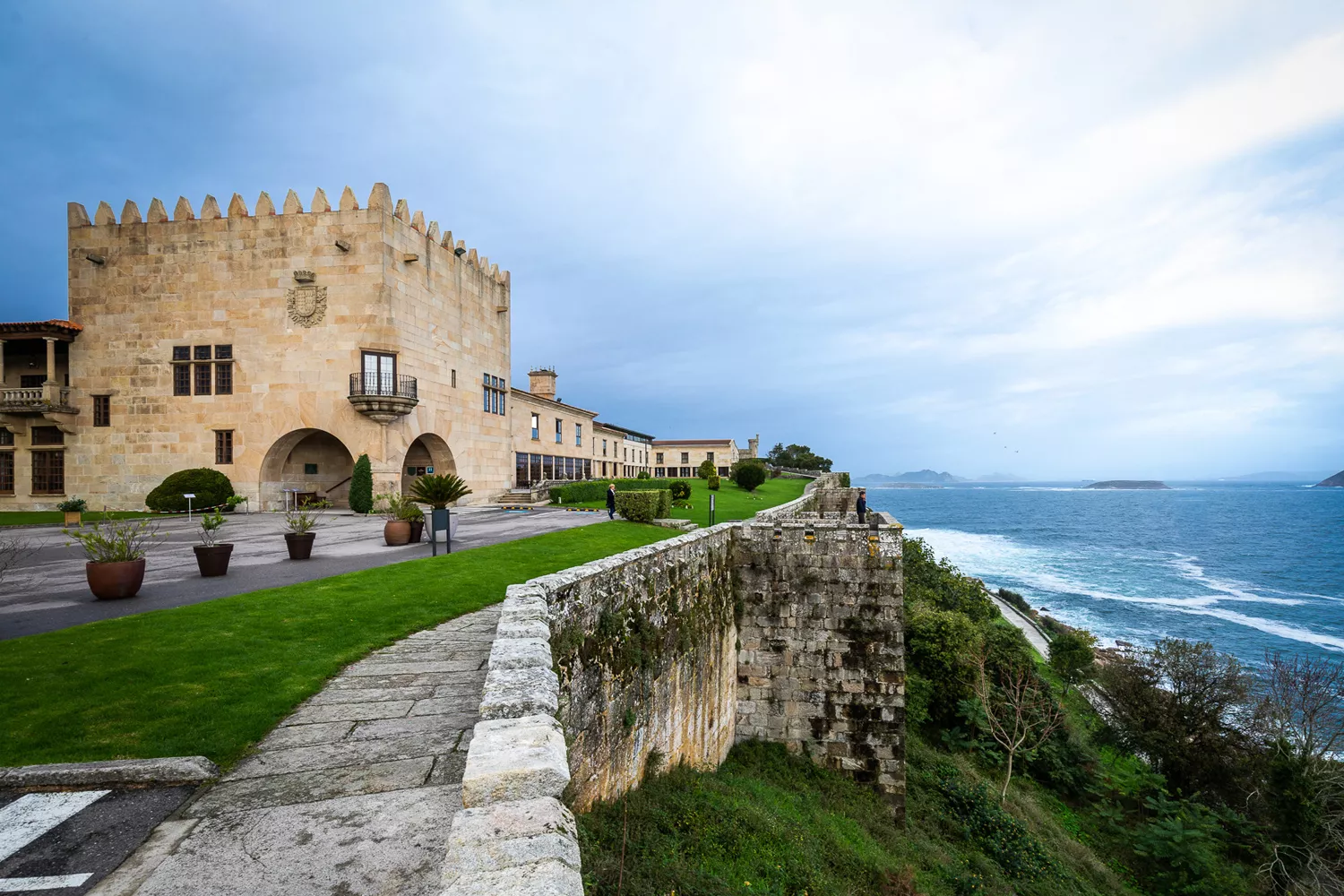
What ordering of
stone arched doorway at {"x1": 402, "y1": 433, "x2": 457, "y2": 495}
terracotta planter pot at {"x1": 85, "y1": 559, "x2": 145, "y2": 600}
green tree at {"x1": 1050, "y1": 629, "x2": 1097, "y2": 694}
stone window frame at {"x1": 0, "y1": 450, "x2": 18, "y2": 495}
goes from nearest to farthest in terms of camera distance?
terracotta planter pot at {"x1": 85, "y1": 559, "x2": 145, "y2": 600} < green tree at {"x1": 1050, "y1": 629, "x2": 1097, "y2": 694} < stone window frame at {"x1": 0, "y1": 450, "x2": 18, "y2": 495} < stone arched doorway at {"x1": 402, "y1": 433, "x2": 457, "y2": 495}

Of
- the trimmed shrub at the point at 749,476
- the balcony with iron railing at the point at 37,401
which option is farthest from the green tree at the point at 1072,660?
the balcony with iron railing at the point at 37,401

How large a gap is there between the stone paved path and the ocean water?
1382 inches

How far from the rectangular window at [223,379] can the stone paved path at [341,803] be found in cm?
2748

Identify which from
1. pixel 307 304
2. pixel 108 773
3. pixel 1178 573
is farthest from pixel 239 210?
pixel 1178 573

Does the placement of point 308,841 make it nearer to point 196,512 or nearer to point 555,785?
point 555,785

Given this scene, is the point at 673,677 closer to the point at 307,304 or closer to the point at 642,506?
the point at 642,506

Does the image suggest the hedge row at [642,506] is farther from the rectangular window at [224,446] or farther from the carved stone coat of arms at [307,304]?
the rectangular window at [224,446]

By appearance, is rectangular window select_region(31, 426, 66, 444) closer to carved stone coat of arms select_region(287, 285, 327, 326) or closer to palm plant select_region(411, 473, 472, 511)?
carved stone coat of arms select_region(287, 285, 327, 326)

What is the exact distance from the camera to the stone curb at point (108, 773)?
12.7 feet

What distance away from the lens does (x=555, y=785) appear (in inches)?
95.3

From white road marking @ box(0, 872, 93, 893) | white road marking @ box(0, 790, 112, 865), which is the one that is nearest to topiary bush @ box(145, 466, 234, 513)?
white road marking @ box(0, 790, 112, 865)

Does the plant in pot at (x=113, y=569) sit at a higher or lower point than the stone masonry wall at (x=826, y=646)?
higher

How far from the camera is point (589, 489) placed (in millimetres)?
33375

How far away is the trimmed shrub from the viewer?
42.9m
